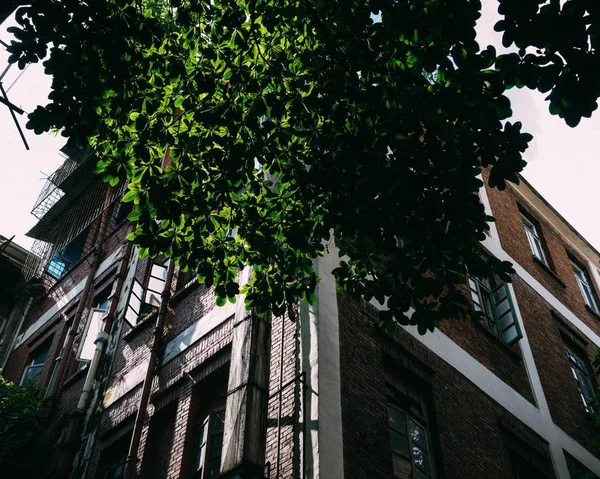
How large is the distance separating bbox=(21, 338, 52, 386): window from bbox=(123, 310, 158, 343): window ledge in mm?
4403

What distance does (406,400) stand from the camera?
348 inches

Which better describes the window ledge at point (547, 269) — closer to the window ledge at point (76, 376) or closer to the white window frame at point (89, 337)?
the white window frame at point (89, 337)

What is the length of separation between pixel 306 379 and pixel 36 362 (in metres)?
10.0

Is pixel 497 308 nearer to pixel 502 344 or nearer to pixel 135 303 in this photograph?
pixel 502 344

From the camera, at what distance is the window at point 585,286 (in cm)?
1712

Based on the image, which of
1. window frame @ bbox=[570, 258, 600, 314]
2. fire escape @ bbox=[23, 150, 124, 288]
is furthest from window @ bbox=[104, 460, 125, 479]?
window frame @ bbox=[570, 258, 600, 314]

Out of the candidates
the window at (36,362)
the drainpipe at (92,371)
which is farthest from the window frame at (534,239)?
the window at (36,362)

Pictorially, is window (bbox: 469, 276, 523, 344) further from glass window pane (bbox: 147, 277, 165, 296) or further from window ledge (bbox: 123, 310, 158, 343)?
window ledge (bbox: 123, 310, 158, 343)

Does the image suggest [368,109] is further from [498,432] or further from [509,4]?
[498,432]

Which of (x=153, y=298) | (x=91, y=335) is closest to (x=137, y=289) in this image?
(x=153, y=298)

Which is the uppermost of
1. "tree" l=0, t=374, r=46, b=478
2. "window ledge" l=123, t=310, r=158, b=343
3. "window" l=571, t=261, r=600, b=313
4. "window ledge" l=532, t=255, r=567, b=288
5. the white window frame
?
"window" l=571, t=261, r=600, b=313

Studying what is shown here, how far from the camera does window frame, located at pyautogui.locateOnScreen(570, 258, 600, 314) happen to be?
56.1ft

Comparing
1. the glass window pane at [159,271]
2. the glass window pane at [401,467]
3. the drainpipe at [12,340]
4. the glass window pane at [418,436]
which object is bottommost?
the glass window pane at [401,467]

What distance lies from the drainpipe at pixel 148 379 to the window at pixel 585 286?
11.2 metres
